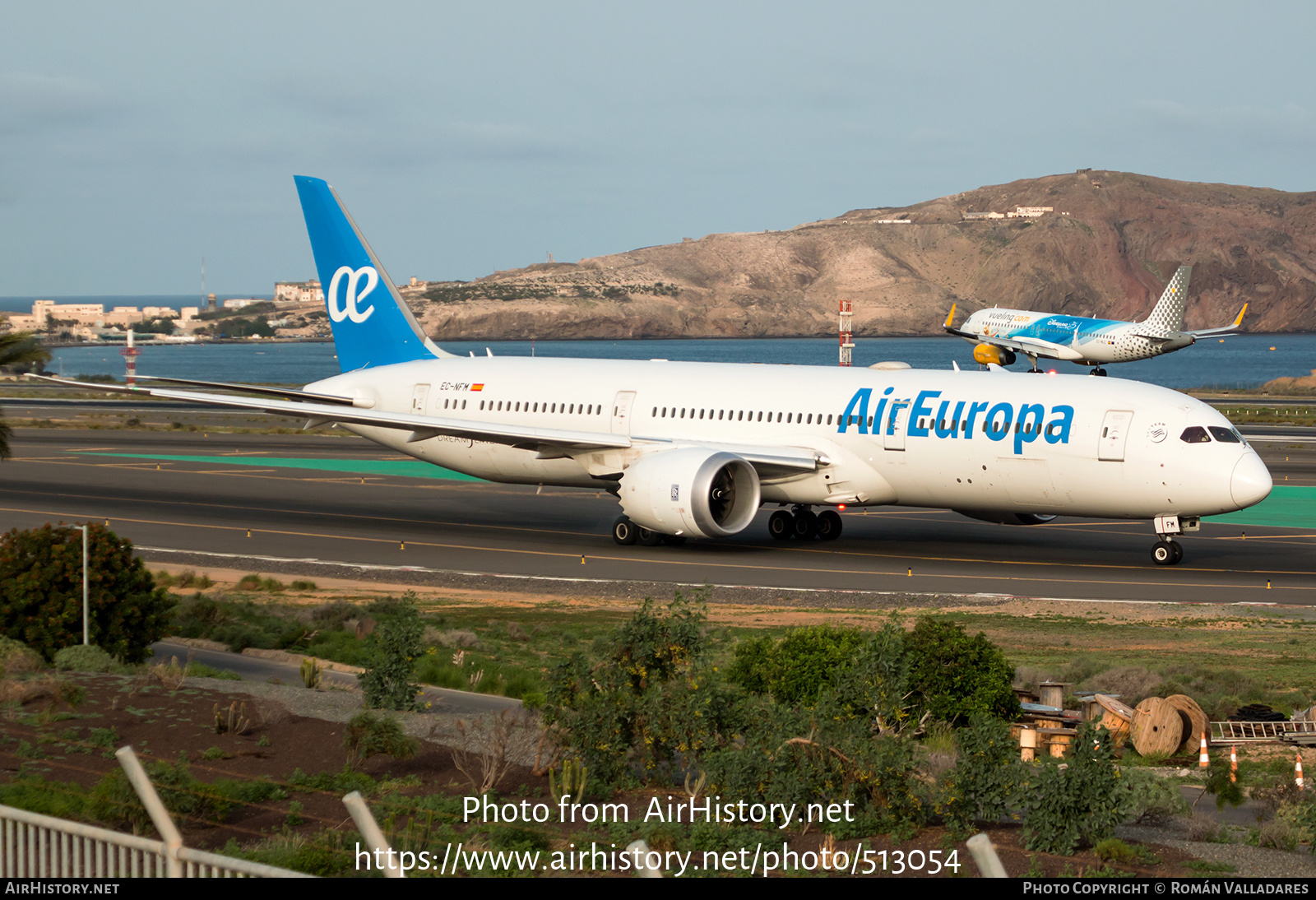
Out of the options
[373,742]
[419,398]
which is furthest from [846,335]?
[373,742]

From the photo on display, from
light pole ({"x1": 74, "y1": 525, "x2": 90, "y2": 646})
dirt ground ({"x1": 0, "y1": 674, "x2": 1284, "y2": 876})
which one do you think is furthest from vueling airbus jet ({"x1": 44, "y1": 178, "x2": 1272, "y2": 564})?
dirt ground ({"x1": 0, "y1": 674, "x2": 1284, "y2": 876})

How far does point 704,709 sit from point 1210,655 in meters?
11.4

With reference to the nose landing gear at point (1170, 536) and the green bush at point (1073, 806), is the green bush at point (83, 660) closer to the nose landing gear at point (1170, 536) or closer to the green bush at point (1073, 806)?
the green bush at point (1073, 806)

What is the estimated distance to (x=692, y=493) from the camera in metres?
31.2

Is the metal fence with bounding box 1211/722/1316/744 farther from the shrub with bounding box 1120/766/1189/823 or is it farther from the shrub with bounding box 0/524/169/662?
the shrub with bounding box 0/524/169/662

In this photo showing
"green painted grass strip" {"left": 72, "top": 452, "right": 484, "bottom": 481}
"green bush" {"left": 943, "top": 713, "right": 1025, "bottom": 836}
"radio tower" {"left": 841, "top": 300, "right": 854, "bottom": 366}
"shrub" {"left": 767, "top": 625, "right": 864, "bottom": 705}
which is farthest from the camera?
"radio tower" {"left": 841, "top": 300, "right": 854, "bottom": 366}

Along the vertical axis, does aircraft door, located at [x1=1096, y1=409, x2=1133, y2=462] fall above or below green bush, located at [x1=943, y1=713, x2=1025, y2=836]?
above

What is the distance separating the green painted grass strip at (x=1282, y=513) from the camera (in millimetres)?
38781

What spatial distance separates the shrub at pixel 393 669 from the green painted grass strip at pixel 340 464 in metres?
33.8

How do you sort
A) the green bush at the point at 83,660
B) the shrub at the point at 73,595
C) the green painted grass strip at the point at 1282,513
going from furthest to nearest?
1. the green painted grass strip at the point at 1282,513
2. the shrub at the point at 73,595
3. the green bush at the point at 83,660

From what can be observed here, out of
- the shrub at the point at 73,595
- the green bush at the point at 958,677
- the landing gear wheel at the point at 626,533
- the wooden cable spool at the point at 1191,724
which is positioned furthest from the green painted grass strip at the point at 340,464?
the wooden cable spool at the point at 1191,724

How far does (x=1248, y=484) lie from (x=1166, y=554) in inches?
142

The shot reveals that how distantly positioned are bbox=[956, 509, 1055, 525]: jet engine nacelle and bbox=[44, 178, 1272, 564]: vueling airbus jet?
0.06 m

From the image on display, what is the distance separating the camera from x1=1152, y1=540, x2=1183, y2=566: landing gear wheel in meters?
31.4
